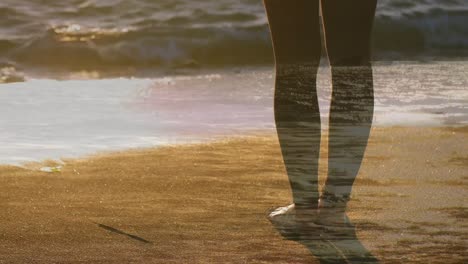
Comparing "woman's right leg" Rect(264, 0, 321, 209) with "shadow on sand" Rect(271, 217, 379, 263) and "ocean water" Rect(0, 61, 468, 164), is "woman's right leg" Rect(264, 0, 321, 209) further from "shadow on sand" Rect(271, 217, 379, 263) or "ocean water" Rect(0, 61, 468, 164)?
"ocean water" Rect(0, 61, 468, 164)

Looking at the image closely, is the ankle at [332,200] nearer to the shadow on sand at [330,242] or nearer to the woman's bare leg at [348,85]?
the woman's bare leg at [348,85]

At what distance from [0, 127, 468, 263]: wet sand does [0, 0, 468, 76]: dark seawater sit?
5.38 metres

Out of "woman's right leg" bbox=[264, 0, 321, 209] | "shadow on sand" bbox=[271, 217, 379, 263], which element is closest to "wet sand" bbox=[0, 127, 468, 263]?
"shadow on sand" bbox=[271, 217, 379, 263]

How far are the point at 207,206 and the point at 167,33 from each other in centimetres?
823

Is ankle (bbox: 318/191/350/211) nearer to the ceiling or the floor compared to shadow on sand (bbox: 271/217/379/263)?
nearer to the ceiling

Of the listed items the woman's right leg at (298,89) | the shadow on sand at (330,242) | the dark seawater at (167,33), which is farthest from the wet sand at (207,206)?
the dark seawater at (167,33)

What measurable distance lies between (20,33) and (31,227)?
8.76 m

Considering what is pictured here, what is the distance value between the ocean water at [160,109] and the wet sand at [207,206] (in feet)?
1.47

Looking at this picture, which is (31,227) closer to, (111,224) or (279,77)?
(111,224)

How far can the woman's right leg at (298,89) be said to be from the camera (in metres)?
3.38

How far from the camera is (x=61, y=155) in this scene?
450 cm

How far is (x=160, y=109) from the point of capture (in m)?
6.36

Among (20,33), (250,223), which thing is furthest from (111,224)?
(20,33)

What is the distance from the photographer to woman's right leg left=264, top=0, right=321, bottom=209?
11.1ft
